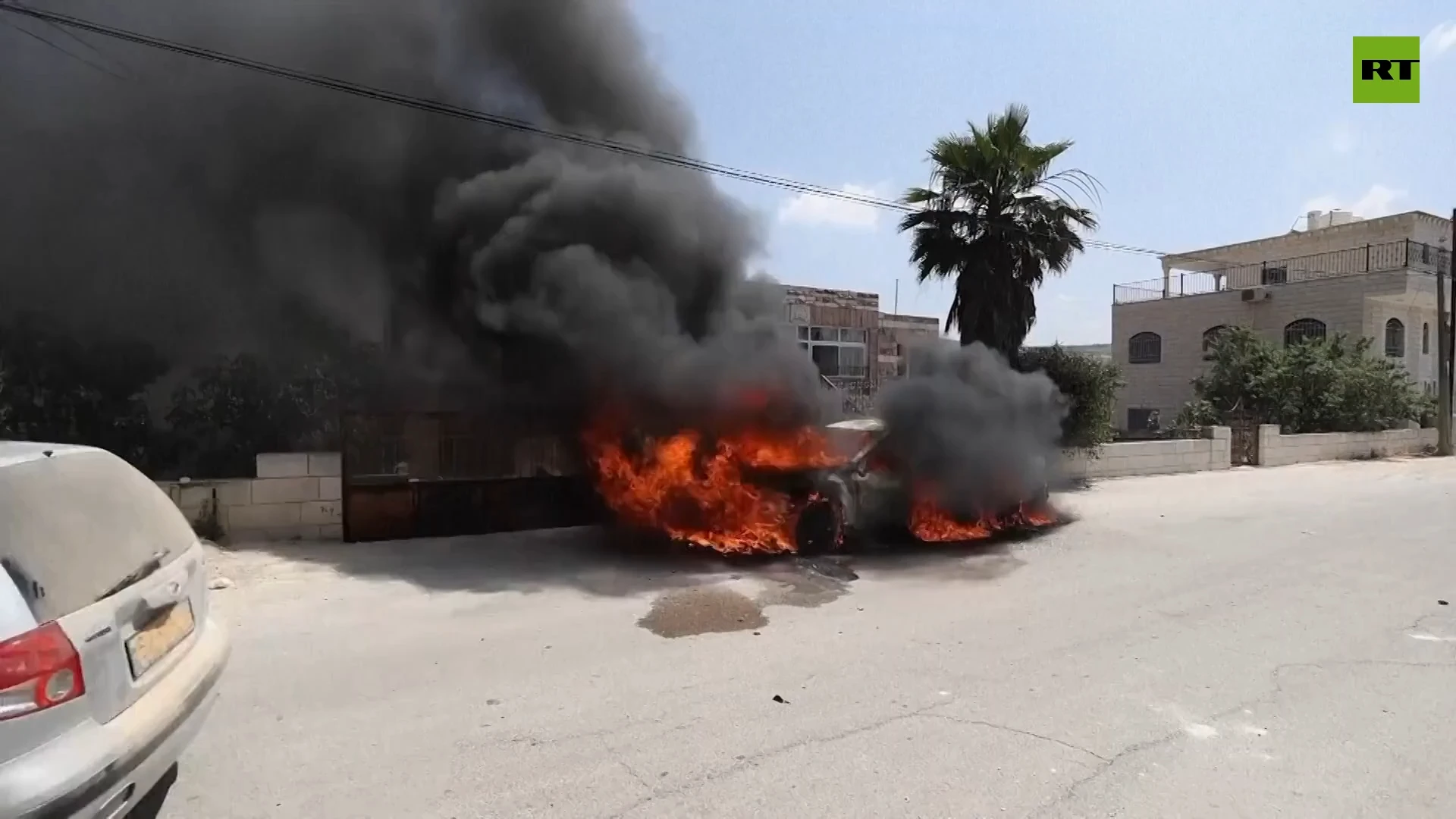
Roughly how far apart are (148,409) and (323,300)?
361cm

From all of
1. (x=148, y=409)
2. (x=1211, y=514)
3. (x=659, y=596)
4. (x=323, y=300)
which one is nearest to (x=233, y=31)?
(x=323, y=300)

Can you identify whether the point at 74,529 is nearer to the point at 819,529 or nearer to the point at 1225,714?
the point at 1225,714

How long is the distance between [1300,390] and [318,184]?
832 inches

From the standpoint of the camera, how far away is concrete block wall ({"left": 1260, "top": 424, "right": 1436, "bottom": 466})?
1677 cm

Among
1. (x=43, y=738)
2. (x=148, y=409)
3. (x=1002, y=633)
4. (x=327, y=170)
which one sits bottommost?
(x=1002, y=633)

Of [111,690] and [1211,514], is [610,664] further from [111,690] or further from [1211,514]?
[1211,514]

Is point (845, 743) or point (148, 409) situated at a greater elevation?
point (148, 409)

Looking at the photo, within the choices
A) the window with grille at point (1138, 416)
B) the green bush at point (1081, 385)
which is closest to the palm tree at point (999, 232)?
the green bush at point (1081, 385)

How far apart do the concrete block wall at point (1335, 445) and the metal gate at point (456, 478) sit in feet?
50.2

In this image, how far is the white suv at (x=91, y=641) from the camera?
1959mm

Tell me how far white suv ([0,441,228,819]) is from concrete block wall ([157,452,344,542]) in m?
4.65

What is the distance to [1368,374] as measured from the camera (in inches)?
755

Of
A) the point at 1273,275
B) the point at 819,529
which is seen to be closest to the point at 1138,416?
the point at 1273,275

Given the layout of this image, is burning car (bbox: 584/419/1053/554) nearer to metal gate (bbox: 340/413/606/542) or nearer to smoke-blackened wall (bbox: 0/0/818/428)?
metal gate (bbox: 340/413/606/542)
